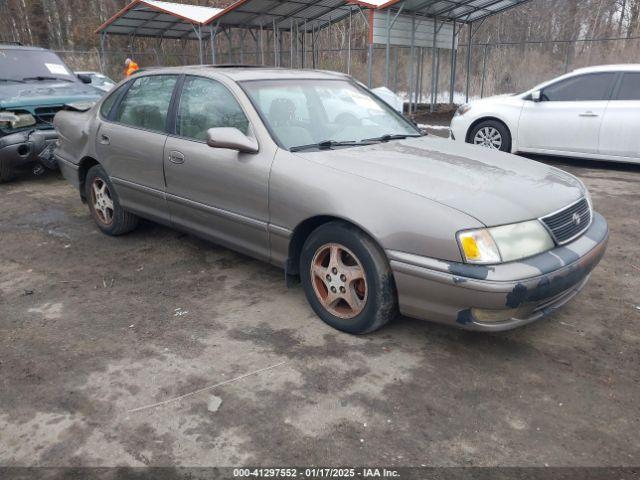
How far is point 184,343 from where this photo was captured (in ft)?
10.7

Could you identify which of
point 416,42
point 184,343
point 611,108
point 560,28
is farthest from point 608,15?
point 184,343

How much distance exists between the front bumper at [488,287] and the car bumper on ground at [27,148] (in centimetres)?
584

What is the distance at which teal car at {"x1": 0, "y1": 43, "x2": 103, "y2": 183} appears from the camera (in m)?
6.88

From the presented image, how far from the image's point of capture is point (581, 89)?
8.00m

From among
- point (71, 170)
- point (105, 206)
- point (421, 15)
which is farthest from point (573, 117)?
point (421, 15)

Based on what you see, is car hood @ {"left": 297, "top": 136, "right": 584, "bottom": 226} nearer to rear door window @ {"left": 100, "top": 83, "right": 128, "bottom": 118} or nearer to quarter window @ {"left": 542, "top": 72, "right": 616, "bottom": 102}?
rear door window @ {"left": 100, "top": 83, "right": 128, "bottom": 118}

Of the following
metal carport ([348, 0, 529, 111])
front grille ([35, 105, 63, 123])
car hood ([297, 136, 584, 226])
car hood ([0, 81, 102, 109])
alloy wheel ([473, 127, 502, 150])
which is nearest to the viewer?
car hood ([297, 136, 584, 226])

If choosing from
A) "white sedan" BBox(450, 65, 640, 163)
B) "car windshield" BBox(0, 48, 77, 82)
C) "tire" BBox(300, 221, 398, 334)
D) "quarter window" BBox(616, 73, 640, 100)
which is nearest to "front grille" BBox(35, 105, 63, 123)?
"car windshield" BBox(0, 48, 77, 82)

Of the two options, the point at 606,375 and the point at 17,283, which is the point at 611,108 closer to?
the point at 606,375

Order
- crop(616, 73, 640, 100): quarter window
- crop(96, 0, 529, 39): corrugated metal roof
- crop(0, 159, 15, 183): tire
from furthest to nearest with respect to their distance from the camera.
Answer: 1. crop(96, 0, 529, 39): corrugated metal roof
2. crop(616, 73, 640, 100): quarter window
3. crop(0, 159, 15, 183): tire

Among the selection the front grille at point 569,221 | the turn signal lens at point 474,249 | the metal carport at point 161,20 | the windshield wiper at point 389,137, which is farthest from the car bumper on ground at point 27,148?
the metal carport at point 161,20

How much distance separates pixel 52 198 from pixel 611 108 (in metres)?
7.78

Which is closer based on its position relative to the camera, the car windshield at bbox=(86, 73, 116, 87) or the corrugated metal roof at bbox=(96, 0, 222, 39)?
the car windshield at bbox=(86, 73, 116, 87)

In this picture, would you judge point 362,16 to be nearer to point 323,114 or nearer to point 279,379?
point 323,114
